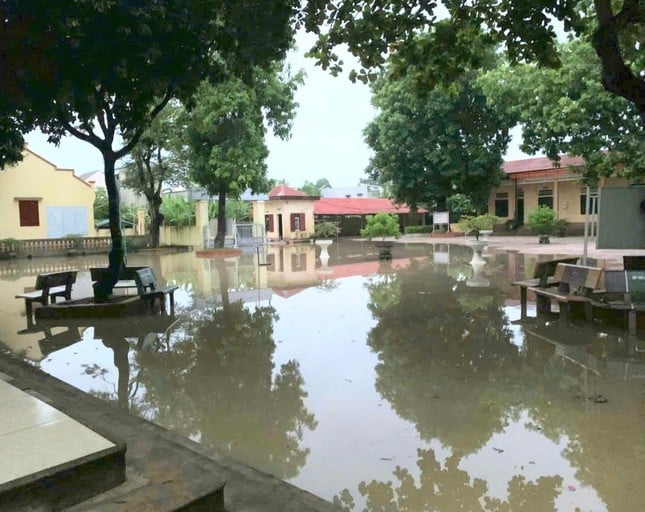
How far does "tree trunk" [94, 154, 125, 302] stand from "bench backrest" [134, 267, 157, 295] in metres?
0.37

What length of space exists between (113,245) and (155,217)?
21474 mm

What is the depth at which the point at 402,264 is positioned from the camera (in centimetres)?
1792

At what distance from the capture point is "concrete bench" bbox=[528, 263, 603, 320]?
7473mm

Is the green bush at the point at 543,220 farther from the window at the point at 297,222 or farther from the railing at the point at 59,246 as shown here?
the railing at the point at 59,246

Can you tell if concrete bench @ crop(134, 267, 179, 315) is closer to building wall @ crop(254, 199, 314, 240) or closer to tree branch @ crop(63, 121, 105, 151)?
tree branch @ crop(63, 121, 105, 151)

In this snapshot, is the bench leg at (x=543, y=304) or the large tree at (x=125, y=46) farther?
the bench leg at (x=543, y=304)

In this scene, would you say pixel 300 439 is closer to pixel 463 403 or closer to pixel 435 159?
pixel 463 403

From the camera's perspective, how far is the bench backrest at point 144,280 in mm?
9101

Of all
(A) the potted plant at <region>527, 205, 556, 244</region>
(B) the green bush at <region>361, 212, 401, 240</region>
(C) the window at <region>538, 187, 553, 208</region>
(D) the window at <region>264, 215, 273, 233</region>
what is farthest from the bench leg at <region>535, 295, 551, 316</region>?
(D) the window at <region>264, 215, 273, 233</region>

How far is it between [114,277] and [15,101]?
3.16m

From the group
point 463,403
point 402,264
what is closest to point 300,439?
point 463,403

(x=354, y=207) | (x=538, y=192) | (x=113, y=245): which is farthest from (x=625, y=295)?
(x=354, y=207)

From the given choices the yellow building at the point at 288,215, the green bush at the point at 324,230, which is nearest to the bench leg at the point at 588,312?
the green bush at the point at 324,230

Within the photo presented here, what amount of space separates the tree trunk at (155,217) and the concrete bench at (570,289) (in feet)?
79.1
